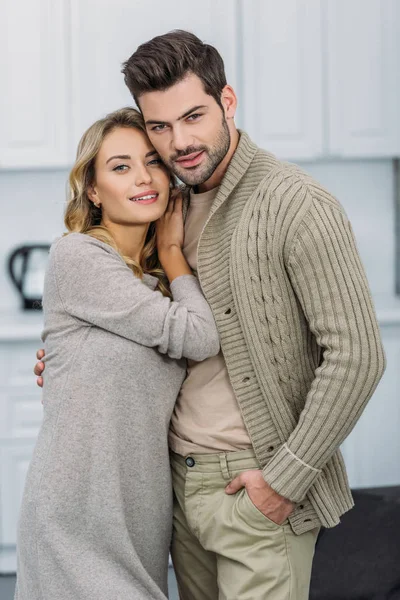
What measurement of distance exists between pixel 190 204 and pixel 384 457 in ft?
6.21

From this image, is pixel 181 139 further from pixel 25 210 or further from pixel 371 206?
pixel 371 206

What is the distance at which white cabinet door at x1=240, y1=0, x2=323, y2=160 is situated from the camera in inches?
131

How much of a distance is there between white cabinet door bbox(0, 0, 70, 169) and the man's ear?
1.74 m

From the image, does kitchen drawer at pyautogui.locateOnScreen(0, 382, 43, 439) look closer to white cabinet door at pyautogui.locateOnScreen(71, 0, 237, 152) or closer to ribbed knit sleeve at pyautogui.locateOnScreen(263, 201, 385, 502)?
white cabinet door at pyautogui.locateOnScreen(71, 0, 237, 152)

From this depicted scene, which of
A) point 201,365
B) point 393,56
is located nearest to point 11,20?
point 393,56

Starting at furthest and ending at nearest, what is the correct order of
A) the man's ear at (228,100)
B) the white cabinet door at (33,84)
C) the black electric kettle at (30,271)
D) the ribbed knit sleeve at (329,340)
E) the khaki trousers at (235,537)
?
the black electric kettle at (30,271)
the white cabinet door at (33,84)
the man's ear at (228,100)
the khaki trousers at (235,537)
the ribbed knit sleeve at (329,340)

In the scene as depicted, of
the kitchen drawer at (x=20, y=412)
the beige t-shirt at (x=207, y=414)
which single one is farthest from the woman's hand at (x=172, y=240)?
the kitchen drawer at (x=20, y=412)

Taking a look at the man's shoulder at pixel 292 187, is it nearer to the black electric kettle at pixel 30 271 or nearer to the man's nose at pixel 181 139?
the man's nose at pixel 181 139

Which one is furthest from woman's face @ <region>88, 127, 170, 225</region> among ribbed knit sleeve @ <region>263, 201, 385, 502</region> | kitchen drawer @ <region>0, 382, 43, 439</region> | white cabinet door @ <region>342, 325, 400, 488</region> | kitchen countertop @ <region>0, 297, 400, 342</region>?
white cabinet door @ <region>342, 325, 400, 488</region>

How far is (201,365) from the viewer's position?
172cm

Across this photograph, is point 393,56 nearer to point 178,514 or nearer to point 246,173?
point 246,173

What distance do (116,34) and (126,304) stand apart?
201 cm

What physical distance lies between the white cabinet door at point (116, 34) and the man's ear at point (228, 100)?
1.65 m

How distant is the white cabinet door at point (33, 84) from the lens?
326 cm
